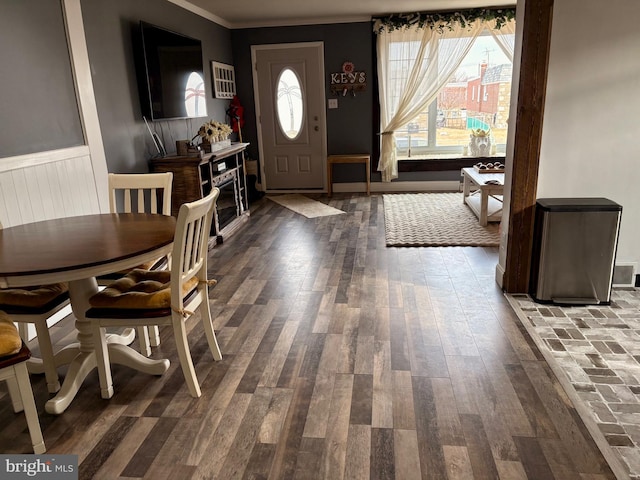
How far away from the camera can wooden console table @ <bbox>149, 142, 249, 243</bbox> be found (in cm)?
417

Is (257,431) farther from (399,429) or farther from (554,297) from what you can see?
(554,297)

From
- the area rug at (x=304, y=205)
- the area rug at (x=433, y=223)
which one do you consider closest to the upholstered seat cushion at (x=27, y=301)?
the area rug at (x=433, y=223)

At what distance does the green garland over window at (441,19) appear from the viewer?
20.1ft

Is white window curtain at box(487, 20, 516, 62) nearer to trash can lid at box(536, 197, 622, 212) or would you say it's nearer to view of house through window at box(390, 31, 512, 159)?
view of house through window at box(390, 31, 512, 159)

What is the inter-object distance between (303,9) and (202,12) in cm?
122

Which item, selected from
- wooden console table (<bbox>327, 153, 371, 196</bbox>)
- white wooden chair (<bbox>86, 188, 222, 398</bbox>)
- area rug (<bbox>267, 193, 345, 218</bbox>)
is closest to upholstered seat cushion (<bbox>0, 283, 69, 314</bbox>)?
white wooden chair (<bbox>86, 188, 222, 398</bbox>)

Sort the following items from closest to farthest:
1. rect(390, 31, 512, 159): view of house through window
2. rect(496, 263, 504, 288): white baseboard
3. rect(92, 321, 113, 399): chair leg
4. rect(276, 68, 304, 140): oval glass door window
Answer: rect(92, 321, 113, 399): chair leg → rect(496, 263, 504, 288): white baseboard → rect(390, 31, 512, 159): view of house through window → rect(276, 68, 304, 140): oval glass door window

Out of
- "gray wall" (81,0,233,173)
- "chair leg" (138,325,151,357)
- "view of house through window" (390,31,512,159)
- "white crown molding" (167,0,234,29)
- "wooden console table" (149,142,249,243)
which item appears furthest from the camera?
"view of house through window" (390,31,512,159)

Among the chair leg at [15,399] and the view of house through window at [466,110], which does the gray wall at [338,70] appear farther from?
the chair leg at [15,399]

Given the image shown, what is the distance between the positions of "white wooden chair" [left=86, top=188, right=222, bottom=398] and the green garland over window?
511 cm

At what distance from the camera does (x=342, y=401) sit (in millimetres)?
2154

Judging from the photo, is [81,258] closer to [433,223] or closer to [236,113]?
[433,223]

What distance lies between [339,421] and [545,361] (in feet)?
3.77

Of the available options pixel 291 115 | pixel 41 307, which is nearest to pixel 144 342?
pixel 41 307
